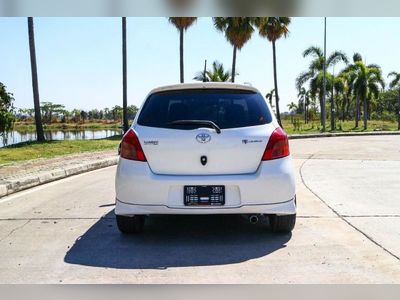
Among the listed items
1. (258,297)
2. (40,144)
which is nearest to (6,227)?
(258,297)

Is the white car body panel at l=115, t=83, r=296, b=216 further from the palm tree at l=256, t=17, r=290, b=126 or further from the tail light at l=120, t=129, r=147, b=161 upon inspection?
the palm tree at l=256, t=17, r=290, b=126

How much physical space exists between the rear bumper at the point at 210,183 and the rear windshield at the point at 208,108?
49 centimetres

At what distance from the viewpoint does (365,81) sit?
45656 millimetres

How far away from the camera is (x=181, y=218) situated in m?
5.94

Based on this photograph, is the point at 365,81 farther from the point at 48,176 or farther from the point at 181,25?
the point at 48,176

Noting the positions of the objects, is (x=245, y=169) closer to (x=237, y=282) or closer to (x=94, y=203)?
(x=237, y=282)

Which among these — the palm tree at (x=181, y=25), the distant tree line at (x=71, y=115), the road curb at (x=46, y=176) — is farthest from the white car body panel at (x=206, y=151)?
the distant tree line at (x=71, y=115)

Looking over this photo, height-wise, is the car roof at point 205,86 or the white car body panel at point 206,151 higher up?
the car roof at point 205,86

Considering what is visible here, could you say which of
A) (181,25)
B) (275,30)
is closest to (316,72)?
(275,30)

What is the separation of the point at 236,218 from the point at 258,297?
263cm

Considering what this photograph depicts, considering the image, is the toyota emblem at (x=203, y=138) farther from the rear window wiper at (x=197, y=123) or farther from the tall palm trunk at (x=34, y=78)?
the tall palm trunk at (x=34, y=78)

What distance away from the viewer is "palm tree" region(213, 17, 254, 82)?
33000 millimetres

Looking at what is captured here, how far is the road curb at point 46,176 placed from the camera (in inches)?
316

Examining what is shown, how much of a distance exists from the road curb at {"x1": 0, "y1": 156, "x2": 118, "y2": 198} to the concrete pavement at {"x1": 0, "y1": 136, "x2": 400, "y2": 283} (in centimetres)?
43
